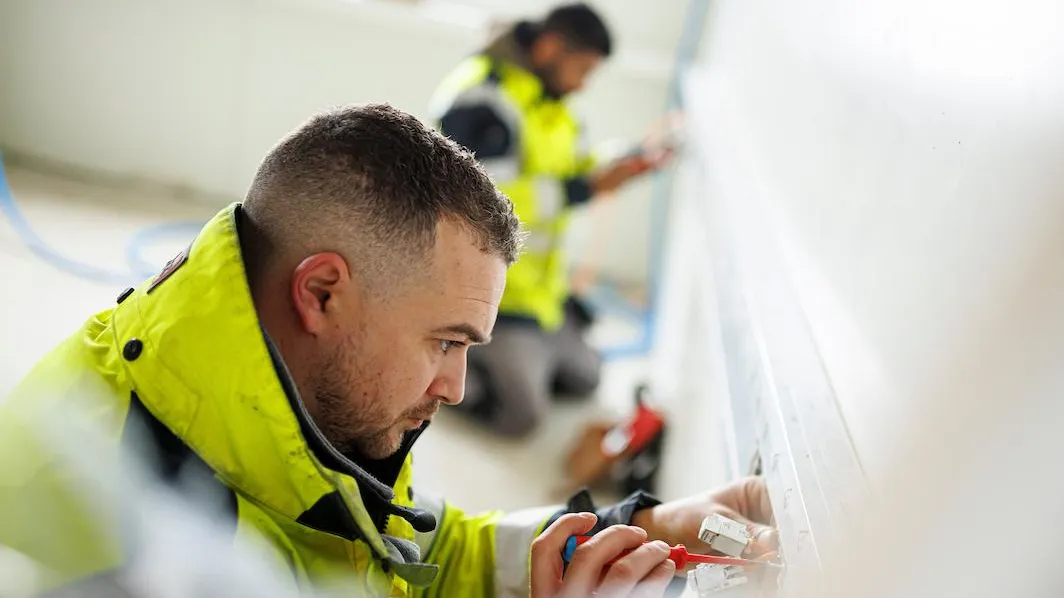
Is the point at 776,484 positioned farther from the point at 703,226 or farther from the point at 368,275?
the point at 703,226

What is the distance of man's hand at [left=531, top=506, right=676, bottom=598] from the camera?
2.74 feet

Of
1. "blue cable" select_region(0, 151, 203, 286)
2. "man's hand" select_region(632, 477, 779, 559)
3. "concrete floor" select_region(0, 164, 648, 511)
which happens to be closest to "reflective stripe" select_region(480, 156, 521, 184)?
"concrete floor" select_region(0, 164, 648, 511)

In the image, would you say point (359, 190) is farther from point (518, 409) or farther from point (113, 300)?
point (518, 409)

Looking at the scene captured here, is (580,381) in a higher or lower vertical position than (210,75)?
lower

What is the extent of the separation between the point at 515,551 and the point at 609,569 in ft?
0.86

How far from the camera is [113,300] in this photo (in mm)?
1451

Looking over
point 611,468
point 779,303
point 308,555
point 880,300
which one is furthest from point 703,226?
point 308,555

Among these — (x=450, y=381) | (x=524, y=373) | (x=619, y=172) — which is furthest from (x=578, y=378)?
(x=450, y=381)

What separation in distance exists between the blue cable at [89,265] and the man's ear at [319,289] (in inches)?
54.8

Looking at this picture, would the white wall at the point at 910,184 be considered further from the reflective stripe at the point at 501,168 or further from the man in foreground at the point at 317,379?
the reflective stripe at the point at 501,168

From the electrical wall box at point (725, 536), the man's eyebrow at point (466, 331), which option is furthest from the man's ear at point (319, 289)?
the electrical wall box at point (725, 536)

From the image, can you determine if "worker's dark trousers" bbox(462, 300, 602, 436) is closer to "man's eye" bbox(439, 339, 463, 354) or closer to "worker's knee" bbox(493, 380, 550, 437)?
"worker's knee" bbox(493, 380, 550, 437)

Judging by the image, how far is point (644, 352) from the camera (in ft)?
10.1

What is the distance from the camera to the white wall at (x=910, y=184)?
60 centimetres
